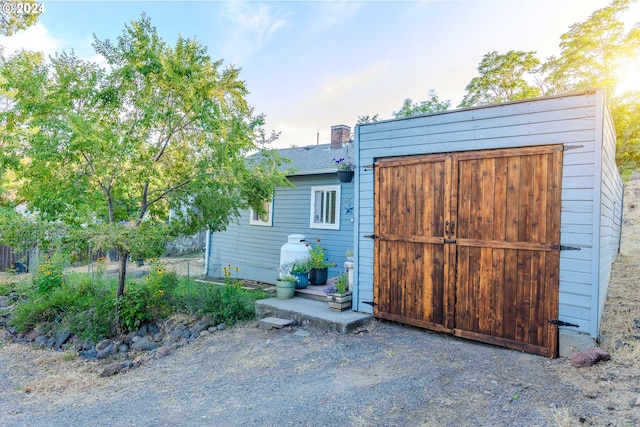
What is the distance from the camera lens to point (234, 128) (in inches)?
242

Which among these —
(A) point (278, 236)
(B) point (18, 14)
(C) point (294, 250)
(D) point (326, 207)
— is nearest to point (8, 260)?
(B) point (18, 14)

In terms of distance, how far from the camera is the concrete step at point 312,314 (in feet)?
16.3

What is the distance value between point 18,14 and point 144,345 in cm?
881

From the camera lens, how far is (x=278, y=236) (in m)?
9.59

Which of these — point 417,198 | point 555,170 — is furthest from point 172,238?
point 555,170

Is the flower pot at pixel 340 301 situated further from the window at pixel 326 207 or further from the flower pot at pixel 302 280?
the window at pixel 326 207

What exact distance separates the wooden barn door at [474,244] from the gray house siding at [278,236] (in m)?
2.97

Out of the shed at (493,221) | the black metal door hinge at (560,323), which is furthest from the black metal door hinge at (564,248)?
the black metal door hinge at (560,323)

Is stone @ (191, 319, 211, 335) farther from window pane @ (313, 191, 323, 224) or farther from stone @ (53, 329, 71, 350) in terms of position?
window pane @ (313, 191, 323, 224)

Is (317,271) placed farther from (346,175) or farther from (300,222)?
(300,222)

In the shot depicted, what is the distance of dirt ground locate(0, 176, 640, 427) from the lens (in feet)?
9.36

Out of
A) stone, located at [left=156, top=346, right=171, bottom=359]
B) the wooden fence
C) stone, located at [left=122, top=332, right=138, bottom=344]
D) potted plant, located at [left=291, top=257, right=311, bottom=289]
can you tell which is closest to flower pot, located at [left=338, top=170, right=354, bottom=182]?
potted plant, located at [left=291, top=257, right=311, bottom=289]

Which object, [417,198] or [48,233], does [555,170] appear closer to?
[417,198]

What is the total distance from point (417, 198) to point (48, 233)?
213 inches
